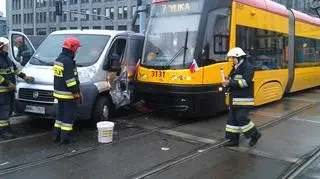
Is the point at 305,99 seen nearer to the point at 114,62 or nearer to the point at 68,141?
the point at 114,62

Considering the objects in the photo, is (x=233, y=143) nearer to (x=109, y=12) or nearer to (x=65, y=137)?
(x=65, y=137)

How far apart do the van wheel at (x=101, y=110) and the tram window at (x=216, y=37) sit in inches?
95.0

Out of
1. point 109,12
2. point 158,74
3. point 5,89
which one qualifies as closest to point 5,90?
point 5,89

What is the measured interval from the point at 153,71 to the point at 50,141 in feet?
11.2

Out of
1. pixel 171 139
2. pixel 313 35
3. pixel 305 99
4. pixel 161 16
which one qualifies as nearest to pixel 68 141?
pixel 171 139

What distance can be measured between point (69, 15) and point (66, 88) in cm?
9637

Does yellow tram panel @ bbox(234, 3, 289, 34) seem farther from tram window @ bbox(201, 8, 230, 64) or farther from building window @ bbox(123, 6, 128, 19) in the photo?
building window @ bbox(123, 6, 128, 19)

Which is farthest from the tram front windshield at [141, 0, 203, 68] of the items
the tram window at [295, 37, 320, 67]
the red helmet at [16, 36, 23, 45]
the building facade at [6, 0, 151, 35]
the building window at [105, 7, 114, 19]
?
the building window at [105, 7, 114, 19]

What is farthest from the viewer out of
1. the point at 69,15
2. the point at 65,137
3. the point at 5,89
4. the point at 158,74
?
the point at 69,15

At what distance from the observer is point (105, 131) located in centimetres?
840

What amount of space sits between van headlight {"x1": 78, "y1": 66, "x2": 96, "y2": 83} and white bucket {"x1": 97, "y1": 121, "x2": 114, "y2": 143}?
5.08ft

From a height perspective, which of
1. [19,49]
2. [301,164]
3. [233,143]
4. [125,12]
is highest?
[125,12]

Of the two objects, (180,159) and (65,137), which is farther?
(65,137)

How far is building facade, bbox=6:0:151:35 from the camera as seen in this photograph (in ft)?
309
